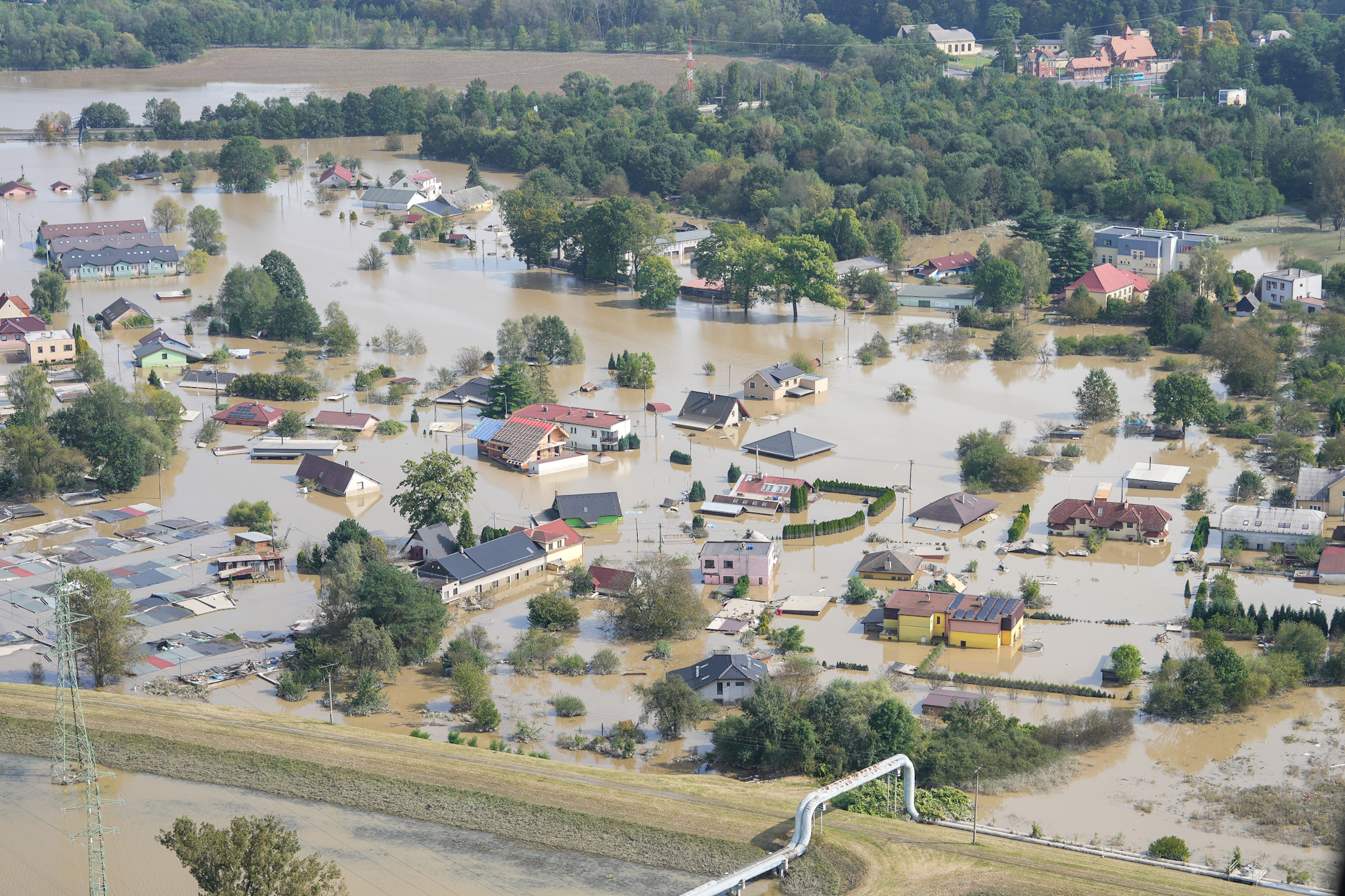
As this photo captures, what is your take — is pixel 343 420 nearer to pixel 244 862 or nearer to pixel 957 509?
pixel 957 509

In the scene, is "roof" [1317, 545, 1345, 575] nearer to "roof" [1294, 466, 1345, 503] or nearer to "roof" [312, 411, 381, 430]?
"roof" [1294, 466, 1345, 503]

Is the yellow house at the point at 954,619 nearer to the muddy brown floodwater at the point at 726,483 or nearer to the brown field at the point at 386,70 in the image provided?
the muddy brown floodwater at the point at 726,483

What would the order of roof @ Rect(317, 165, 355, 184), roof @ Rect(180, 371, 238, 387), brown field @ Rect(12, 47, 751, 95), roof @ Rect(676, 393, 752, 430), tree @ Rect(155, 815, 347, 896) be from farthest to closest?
brown field @ Rect(12, 47, 751, 95) < roof @ Rect(317, 165, 355, 184) < roof @ Rect(180, 371, 238, 387) < roof @ Rect(676, 393, 752, 430) < tree @ Rect(155, 815, 347, 896)

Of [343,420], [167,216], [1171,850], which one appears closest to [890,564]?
[1171,850]

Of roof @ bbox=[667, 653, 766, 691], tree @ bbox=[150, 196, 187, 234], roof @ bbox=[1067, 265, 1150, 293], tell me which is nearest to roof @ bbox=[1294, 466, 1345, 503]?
roof @ bbox=[667, 653, 766, 691]

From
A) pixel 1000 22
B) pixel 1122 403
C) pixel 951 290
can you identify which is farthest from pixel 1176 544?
pixel 1000 22

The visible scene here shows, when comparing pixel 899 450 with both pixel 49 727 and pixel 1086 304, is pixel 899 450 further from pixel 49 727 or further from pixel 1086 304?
pixel 49 727

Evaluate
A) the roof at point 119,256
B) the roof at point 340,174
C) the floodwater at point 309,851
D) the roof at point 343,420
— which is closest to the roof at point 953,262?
the roof at point 343,420
